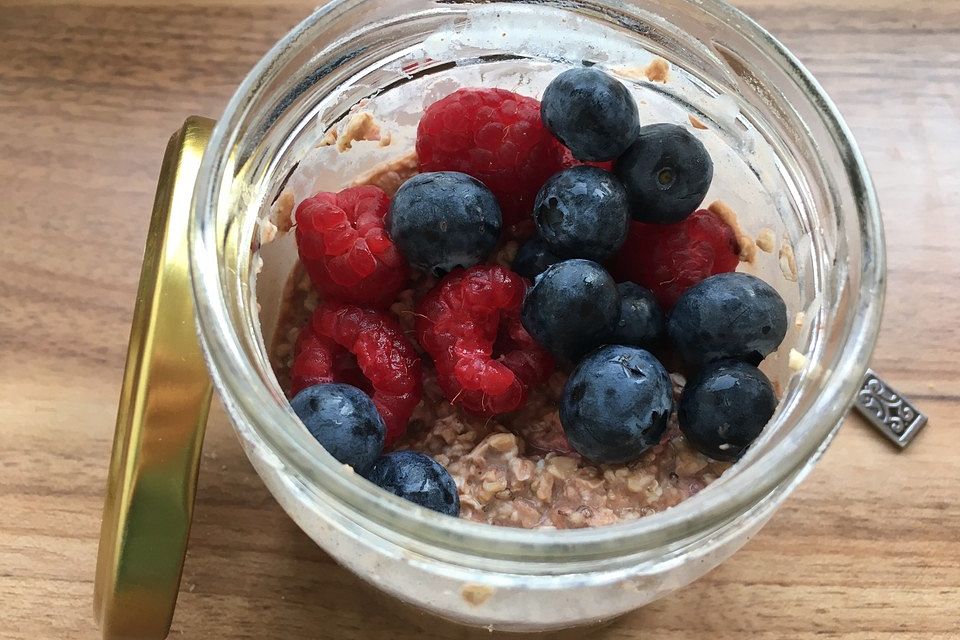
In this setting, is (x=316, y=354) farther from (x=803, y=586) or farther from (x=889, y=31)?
(x=889, y=31)

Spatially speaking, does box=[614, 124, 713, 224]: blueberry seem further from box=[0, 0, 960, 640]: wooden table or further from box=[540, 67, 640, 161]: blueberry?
box=[0, 0, 960, 640]: wooden table

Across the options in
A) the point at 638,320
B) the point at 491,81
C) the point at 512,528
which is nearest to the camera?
the point at 512,528

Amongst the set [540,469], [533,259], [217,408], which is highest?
[533,259]

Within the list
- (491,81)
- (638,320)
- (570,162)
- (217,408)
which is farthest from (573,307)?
(217,408)

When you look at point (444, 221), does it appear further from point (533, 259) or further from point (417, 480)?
point (417, 480)

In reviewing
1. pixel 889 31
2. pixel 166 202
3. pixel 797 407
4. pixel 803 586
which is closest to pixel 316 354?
pixel 166 202
